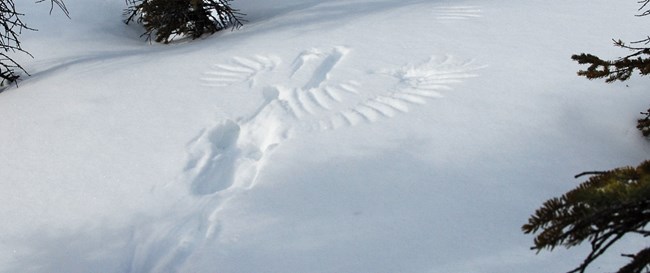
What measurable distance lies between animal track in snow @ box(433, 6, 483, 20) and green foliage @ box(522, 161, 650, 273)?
5.32 meters

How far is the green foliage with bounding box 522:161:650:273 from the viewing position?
136cm

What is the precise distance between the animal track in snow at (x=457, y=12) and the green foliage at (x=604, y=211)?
209 inches

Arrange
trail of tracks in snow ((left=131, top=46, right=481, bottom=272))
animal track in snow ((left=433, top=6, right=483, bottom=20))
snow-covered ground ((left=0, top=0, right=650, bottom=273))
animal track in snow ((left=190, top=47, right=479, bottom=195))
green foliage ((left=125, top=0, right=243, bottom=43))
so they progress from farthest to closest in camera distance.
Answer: green foliage ((left=125, top=0, right=243, bottom=43)) → animal track in snow ((left=433, top=6, right=483, bottom=20)) → animal track in snow ((left=190, top=47, right=479, bottom=195)) → trail of tracks in snow ((left=131, top=46, right=481, bottom=272)) → snow-covered ground ((left=0, top=0, right=650, bottom=273))

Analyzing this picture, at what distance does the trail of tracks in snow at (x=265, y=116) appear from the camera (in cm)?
344

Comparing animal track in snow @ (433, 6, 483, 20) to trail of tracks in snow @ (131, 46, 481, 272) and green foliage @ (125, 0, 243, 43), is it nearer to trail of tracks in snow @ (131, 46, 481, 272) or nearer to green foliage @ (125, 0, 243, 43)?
trail of tracks in snow @ (131, 46, 481, 272)

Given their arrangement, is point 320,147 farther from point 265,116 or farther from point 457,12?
point 457,12

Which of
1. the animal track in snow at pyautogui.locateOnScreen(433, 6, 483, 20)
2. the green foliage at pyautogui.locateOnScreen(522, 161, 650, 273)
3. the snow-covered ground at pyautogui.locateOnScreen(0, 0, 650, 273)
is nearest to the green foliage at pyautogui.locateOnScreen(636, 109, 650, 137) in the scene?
the snow-covered ground at pyautogui.locateOnScreen(0, 0, 650, 273)

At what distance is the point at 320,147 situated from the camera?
13.5ft

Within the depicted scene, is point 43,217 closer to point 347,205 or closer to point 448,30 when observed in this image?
point 347,205

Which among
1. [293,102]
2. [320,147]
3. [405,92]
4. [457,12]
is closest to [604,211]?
[320,147]

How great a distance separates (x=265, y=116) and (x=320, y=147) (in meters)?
0.76

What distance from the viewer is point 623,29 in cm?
584

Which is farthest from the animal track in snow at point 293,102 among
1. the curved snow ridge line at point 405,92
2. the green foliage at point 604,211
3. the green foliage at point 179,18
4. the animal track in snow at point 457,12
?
the green foliage at point 604,211

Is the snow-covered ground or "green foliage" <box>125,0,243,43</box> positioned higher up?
"green foliage" <box>125,0,243,43</box>
